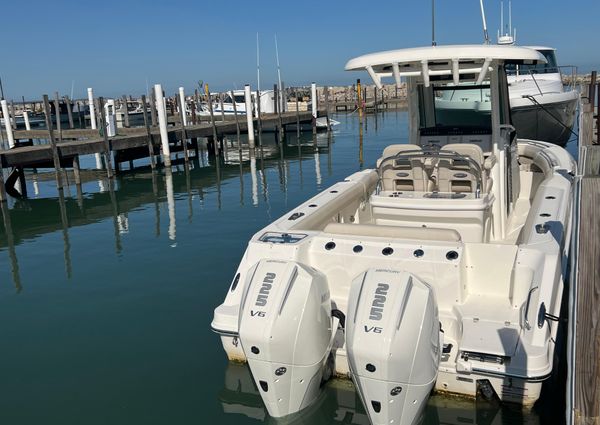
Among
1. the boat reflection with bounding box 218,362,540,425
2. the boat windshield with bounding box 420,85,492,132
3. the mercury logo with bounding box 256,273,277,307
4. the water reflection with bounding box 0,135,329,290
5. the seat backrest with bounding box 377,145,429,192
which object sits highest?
the boat windshield with bounding box 420,85,492,132

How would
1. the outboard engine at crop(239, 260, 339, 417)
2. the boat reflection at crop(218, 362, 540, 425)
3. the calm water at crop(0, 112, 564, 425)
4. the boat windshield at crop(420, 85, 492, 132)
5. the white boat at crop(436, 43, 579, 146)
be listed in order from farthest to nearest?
the white boat at crop(436, 43, 579, 146)
the boat windshield at crop(420, 85, 492, 132)
the calm water at crop(0, 112, 564, 425)
the boat reflection at crop(218, 362, 540, 425)
the outboard engine at crop(239, 260, 339, 417)

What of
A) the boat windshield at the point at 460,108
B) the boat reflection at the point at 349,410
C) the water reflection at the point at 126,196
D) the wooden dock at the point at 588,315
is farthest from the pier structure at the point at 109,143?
the wooden dock at the point at 588,315

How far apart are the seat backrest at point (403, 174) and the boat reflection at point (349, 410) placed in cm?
253

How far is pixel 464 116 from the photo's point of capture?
728 centimetres

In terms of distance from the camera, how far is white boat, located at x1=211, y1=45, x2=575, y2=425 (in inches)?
128

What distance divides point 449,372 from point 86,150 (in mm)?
13774

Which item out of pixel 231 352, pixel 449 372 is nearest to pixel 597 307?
pixel 449 372

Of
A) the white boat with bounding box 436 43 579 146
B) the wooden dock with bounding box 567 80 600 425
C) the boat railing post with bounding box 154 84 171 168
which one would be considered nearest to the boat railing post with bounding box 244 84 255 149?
the boat railing post with bounding box 154 84 171 168

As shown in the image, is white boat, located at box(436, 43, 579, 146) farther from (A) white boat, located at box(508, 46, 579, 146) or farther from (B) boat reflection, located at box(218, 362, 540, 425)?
(B) boat reflection, located at box(218, 362, 540, 425)

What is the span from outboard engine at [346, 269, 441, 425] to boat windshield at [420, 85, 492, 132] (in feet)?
13.7

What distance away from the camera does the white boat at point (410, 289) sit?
325 cm

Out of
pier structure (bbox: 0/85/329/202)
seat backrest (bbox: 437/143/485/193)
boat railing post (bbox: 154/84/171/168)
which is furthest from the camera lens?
boat railing post (bbox: 154/84/171/168)

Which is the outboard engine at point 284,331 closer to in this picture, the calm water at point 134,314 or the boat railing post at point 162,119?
the calm water at point 134,314

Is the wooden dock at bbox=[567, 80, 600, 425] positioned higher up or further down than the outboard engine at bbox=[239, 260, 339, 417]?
higher up
